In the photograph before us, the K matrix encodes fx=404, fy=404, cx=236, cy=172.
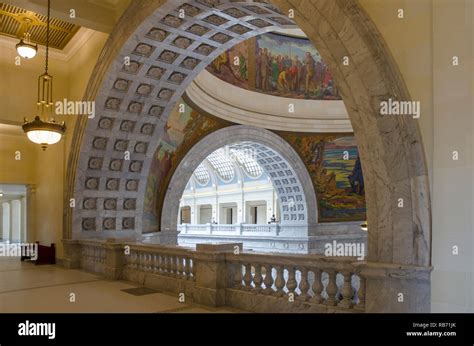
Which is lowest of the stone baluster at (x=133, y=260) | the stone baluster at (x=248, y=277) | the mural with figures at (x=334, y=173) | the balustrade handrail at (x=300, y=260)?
the stone baluster at (x=133, y=260)

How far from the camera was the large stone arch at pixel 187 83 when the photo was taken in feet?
12.5

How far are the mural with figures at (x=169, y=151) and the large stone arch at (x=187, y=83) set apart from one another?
2617 millimetres

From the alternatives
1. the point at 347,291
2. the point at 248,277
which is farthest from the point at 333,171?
the point at 347,291

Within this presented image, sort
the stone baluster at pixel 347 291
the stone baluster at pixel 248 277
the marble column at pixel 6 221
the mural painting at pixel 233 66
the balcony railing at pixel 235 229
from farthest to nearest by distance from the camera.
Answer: the marble column at pixel 6 221 → the balcony railing at pixel 235 229 → the mural painting at pixel 233 66 → the stone baluster at pixel 248 277 → the stone baluster at pixel 347 291

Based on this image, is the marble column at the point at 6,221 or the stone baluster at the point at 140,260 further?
the marble column at the point at 6,221

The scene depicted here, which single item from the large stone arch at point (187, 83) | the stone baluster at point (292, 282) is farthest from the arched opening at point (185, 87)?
the stone baluster at point (292, 282)

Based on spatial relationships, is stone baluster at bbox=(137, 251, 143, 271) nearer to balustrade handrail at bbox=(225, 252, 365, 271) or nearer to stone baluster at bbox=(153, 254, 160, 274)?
stone baluster at bbox=(153, 254, 160, 274)

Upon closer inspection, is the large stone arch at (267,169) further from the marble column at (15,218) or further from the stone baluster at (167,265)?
the marble column at (15,218)

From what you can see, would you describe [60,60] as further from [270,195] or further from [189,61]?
[270,195]

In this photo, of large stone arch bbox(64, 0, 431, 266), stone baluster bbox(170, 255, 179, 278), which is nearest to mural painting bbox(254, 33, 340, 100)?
large stone arch bbox(64, 0, 431, 266)

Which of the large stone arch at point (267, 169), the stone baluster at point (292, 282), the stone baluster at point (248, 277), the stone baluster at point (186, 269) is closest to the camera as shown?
the stone baluster at point (292, 282)

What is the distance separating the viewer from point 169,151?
1371 centimetres

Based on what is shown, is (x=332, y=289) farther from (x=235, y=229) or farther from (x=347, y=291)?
(x=235, y=229)

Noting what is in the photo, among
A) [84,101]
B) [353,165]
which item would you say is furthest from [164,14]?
[353,165]
